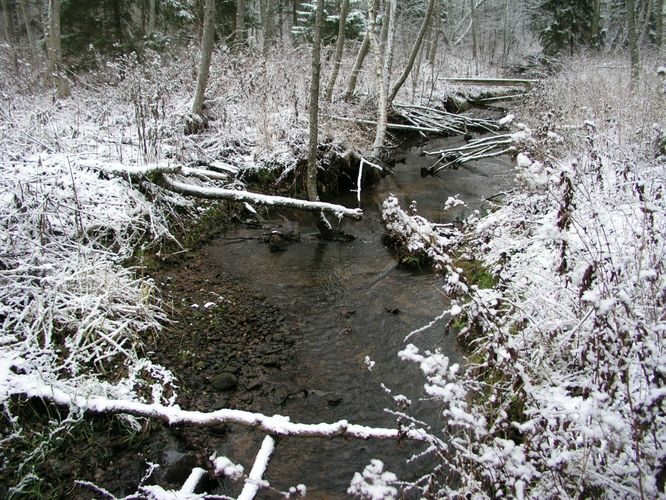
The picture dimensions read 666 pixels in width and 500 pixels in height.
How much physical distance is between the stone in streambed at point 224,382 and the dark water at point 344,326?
1.89ft

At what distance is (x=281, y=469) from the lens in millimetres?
3314

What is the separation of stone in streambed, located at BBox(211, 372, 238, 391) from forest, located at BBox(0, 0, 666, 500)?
0.10ft

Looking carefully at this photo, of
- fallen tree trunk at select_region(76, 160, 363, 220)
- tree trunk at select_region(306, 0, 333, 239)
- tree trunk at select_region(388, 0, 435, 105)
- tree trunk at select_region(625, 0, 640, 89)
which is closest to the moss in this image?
fallen tree trunk at select_region(76, 160, 363, 220)

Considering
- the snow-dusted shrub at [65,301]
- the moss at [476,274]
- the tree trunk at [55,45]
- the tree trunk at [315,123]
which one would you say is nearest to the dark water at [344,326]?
the tree trunk at [315,123]

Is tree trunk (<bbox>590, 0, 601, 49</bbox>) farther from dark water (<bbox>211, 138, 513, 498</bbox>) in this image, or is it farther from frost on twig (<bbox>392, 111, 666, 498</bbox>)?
frost on twig (<bbox>392, 111, 666, 498</bbox>)

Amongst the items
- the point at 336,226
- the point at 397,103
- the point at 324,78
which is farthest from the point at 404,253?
the point at 397,103

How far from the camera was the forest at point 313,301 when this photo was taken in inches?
80.5

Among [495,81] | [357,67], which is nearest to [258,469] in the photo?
[357,67]

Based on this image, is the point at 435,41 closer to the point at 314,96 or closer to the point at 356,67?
the point at 356,67

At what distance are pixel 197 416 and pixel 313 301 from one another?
9.02 feet

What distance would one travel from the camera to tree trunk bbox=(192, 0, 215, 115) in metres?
7.97

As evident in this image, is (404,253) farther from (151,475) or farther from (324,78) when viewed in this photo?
(324,78)

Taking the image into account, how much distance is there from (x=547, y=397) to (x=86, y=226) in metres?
5.28

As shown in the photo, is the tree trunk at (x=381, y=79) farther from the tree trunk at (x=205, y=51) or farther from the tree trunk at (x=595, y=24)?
the tree trunk at (x=595, y=24)
